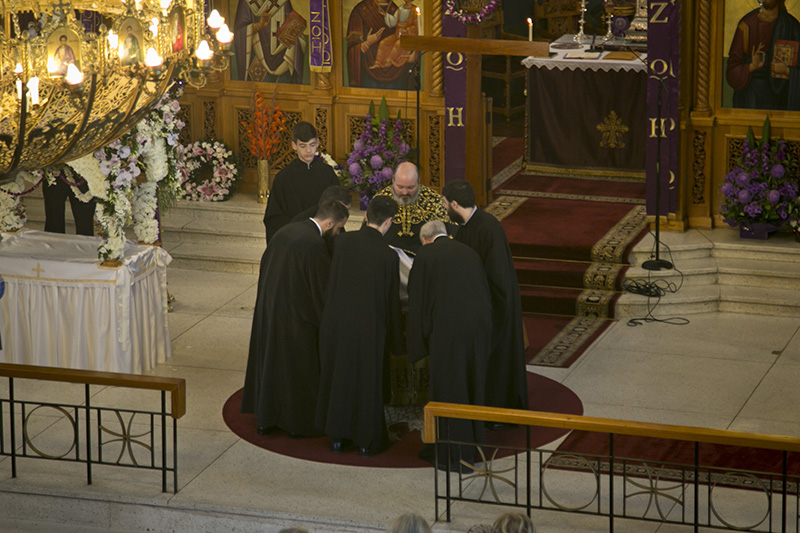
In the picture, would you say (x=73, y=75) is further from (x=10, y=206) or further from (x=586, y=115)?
(x=586, y=115)

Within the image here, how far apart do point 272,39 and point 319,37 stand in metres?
0.68

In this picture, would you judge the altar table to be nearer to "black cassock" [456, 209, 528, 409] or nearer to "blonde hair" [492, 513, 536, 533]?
"black cassock" [456, 209, 528, 409]

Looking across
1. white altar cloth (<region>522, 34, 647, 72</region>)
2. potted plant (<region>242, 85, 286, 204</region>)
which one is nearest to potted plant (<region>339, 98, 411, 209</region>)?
potted plant (<region>242, 85, 286, 204</region>)

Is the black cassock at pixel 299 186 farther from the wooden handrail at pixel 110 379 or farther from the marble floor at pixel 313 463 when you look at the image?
the wooden handrail at pixel 110 379

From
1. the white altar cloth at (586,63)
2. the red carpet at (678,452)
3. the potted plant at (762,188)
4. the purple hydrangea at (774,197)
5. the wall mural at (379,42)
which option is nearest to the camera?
the red carpet at (678,452)

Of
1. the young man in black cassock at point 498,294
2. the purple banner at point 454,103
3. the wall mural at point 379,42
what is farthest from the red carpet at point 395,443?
the wall mural at point 379,42

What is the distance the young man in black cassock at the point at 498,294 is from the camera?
29.9ft

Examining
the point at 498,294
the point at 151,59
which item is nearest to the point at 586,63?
the point at 498,294

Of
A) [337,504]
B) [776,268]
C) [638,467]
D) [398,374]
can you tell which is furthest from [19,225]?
[776,268]

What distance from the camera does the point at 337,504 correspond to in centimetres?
822

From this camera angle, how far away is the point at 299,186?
425 inches

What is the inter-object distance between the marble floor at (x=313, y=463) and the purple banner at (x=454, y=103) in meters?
2.57

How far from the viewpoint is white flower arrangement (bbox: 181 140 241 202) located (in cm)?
1448

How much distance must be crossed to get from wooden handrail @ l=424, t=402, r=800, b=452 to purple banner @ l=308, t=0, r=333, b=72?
22.9ft
